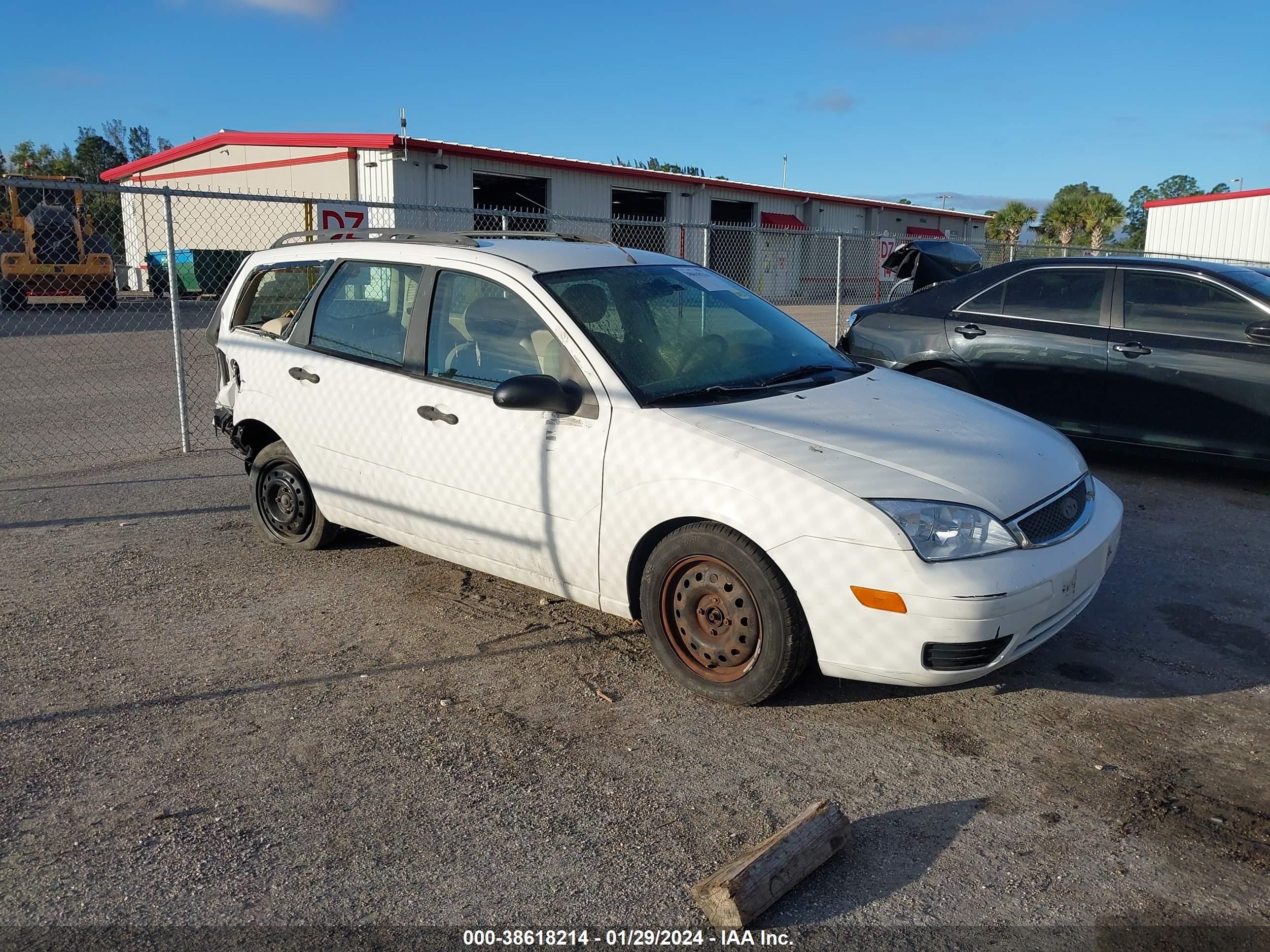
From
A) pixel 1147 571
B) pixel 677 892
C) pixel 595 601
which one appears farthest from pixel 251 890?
pixel 1147 571

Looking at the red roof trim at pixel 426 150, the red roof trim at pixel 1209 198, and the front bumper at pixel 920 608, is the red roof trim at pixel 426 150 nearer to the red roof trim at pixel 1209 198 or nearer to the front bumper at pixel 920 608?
the red roof trim at pixel 1209 198

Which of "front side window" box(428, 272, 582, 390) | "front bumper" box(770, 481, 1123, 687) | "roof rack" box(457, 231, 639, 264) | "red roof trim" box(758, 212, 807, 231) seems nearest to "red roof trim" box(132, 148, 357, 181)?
"red roof trim" box(758, 212, 807, 231)

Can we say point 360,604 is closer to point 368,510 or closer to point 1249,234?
point 368,510

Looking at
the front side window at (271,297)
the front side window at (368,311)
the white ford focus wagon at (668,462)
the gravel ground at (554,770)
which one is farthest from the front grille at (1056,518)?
the front side window at (271,297)

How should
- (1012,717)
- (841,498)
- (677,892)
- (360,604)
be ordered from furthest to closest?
1. (360,604)
2. (1012,717)
3. (841,498)
4. (677,892)

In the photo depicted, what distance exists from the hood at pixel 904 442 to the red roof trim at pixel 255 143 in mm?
20810

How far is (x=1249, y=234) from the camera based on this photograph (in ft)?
96.5

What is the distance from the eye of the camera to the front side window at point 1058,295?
7484 mm

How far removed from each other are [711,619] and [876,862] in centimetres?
117

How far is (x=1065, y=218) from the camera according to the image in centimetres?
4456

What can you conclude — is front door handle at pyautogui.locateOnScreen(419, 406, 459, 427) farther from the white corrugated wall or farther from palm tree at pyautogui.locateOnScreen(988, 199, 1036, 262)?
palm tree at pyautogui.locateOnScreen(988, 199, 1036, 262)

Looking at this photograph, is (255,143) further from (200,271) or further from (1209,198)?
(1209,198)

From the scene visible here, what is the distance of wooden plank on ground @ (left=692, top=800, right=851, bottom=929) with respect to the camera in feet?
8.61

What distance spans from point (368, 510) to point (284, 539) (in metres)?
0.96
